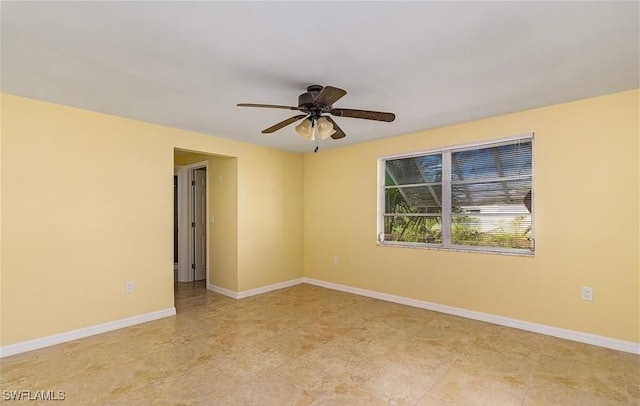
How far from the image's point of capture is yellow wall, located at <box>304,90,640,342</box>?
111 inches

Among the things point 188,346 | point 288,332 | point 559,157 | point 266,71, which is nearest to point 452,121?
point 559,157

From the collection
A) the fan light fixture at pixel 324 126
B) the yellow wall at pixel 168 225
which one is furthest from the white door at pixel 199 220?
the fan light fixture at pixel 324 126

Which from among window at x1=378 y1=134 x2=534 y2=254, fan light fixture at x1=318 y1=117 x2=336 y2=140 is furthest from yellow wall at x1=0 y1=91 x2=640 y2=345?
fan light fixture at x1=318 y1=117 x2=336 y2=140

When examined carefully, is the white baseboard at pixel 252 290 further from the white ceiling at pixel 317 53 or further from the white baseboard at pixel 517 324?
the white ceiling at pixel 317 53

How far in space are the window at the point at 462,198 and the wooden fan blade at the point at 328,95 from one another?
2.23 m

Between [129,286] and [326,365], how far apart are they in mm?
2397

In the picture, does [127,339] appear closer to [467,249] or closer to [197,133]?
[197,133]

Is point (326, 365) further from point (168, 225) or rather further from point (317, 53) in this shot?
point (168, 225)

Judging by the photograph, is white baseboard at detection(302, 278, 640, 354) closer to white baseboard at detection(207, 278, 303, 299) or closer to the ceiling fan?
white baseboard at detection(207, 278, 303, 299)

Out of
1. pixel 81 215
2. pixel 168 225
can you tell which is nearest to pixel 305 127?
pixel 168 225

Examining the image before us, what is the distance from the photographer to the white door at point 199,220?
225 inches

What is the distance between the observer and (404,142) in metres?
4.30

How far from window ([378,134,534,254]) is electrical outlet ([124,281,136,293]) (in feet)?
10.5

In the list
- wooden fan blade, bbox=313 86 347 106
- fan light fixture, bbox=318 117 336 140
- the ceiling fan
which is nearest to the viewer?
wooden fan blade, bbox=313 86 347 106
